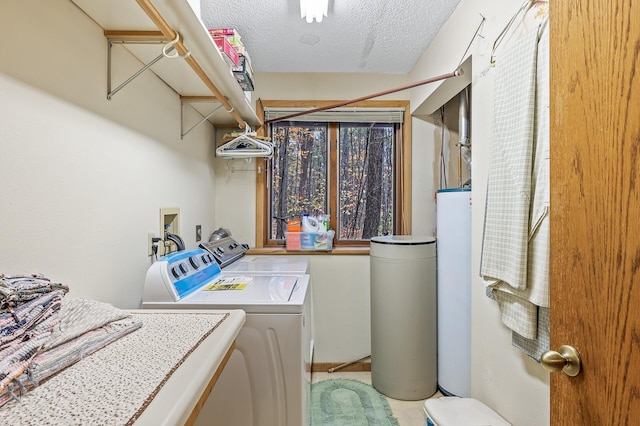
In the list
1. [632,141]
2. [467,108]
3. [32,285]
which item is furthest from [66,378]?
[467,108]

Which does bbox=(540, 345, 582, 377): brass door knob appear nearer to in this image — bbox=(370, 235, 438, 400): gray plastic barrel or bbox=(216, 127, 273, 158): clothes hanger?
bbox=(370, 235, 438, 400): gray plastic barrel

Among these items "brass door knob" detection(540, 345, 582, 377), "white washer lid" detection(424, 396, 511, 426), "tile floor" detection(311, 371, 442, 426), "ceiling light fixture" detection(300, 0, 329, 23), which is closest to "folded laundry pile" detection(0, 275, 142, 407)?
"brass door knob" detection(540, 345, 582, 377)

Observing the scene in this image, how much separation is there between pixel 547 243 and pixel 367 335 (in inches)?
71.4

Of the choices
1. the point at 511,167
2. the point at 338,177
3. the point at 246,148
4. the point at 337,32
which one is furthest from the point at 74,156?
the point at 338,177

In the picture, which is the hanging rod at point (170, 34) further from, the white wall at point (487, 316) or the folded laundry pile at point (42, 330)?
the white wall at point (487, 316)

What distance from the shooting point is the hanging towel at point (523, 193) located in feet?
3.39

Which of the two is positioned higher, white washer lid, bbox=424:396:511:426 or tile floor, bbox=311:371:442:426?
white washer lid, bbox=424:396:511:426

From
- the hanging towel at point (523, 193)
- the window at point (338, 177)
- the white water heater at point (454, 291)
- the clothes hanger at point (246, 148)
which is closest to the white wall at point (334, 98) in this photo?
the window at point (338, 177)

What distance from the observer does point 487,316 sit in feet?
4.83

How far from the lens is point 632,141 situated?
0.52m

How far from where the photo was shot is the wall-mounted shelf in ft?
3.26

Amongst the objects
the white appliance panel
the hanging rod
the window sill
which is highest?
the hanging rod

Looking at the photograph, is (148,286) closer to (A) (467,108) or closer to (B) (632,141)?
(B) (632,141)

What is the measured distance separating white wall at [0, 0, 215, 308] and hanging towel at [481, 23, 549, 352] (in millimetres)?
1556
